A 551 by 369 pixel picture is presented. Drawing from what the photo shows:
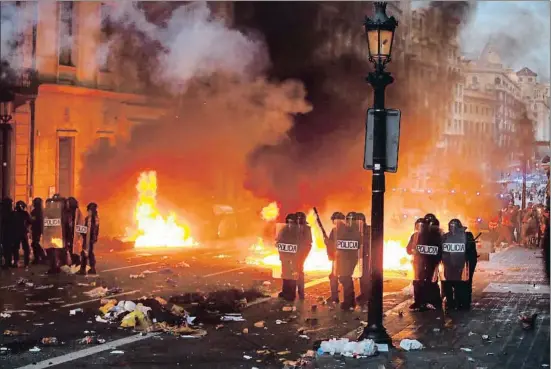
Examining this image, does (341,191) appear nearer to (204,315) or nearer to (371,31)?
(204,315)

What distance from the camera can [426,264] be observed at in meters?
11.5

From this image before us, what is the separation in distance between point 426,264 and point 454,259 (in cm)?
44

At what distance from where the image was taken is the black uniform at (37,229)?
52.1 ft

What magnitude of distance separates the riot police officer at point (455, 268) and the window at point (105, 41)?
1376 cm

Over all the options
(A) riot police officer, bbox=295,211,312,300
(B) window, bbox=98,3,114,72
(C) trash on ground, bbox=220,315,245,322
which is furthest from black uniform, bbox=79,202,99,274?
(B) window, bbox=98,3,114,72

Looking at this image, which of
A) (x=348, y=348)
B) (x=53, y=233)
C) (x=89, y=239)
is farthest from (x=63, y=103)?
(x=348, y=348)

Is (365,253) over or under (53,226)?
under

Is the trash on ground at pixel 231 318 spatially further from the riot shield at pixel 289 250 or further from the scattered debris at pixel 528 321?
the scattered debris at pixel 528 321

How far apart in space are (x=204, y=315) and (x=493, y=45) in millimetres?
17360

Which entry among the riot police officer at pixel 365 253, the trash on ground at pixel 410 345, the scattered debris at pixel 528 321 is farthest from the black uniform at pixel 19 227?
the scattered debris at pixel 528 321

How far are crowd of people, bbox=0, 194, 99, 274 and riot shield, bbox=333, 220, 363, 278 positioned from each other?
203 inches

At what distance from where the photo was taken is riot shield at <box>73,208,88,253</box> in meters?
14.5

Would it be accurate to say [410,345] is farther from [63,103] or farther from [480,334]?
[63,103]

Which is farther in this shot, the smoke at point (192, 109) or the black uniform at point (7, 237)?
the smoke at point (192, 109)
